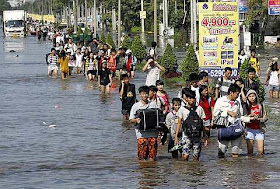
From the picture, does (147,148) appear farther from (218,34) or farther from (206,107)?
(218,34)

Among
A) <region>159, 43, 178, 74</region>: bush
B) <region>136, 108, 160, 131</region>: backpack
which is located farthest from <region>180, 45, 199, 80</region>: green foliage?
<region>136, 108, 160, 131</region>: backpack

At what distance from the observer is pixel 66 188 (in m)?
13.6

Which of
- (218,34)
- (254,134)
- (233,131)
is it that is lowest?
(254,134)

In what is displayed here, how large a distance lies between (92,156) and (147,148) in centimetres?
209

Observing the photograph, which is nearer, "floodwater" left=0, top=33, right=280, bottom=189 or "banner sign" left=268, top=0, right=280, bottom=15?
"floodwater" left=0, top=33, right=280, bottom=189

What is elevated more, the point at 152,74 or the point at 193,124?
the point at 152,74

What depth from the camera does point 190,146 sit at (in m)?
14.9

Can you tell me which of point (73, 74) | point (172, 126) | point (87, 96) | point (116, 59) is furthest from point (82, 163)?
point (73, 74)

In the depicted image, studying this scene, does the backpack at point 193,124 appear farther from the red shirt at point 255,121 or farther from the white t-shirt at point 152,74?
the white t-shirt at point 152,74

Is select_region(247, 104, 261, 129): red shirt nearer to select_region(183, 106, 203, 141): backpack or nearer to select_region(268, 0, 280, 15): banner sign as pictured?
select_region(183, 106, 203, 141): backpack

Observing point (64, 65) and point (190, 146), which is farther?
point (64, 65)

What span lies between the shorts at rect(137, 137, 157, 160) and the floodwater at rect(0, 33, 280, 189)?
0.17 m

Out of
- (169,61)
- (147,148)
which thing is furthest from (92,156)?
(169,61)

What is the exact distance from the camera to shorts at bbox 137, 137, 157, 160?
14972 mm
